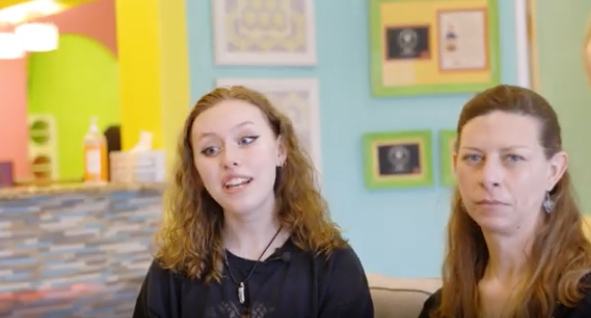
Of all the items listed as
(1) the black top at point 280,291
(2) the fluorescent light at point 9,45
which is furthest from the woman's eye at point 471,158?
(2) the fluorescent light at point 9,45

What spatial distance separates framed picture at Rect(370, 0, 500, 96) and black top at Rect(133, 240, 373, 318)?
4.93 feet

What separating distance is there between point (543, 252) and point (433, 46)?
186cm

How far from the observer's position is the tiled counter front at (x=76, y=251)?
2.82 meters

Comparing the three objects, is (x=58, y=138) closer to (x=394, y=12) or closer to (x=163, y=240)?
(x=394, y=12)

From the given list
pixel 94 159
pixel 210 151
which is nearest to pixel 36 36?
pixel 94 159

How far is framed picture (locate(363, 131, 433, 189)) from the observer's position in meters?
3.18

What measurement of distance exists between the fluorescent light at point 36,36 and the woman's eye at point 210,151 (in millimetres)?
4714

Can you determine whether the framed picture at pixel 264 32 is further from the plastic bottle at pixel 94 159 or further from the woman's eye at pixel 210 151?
the woman's eye at pixel 210 151

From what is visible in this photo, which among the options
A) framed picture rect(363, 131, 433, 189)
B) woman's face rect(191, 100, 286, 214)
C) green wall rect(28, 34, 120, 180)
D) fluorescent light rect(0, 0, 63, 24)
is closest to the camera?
woman's face rect(191, 100, 286, 214)

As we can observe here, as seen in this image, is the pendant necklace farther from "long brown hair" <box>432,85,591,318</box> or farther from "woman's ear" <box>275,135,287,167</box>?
"long brown hair" <box>432,85,591,318</box>

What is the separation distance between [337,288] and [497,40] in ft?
5.77

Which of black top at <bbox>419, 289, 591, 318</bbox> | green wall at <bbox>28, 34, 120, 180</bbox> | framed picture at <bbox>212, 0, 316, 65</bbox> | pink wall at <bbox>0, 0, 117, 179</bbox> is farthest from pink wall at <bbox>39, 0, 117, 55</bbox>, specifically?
black top at <bbox>419, 289, 591, 318</bbox>

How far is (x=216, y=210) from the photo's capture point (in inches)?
73.4

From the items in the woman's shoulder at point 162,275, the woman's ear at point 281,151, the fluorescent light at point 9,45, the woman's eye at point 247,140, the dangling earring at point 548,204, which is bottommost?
the woman's shoulder at point 162,275
